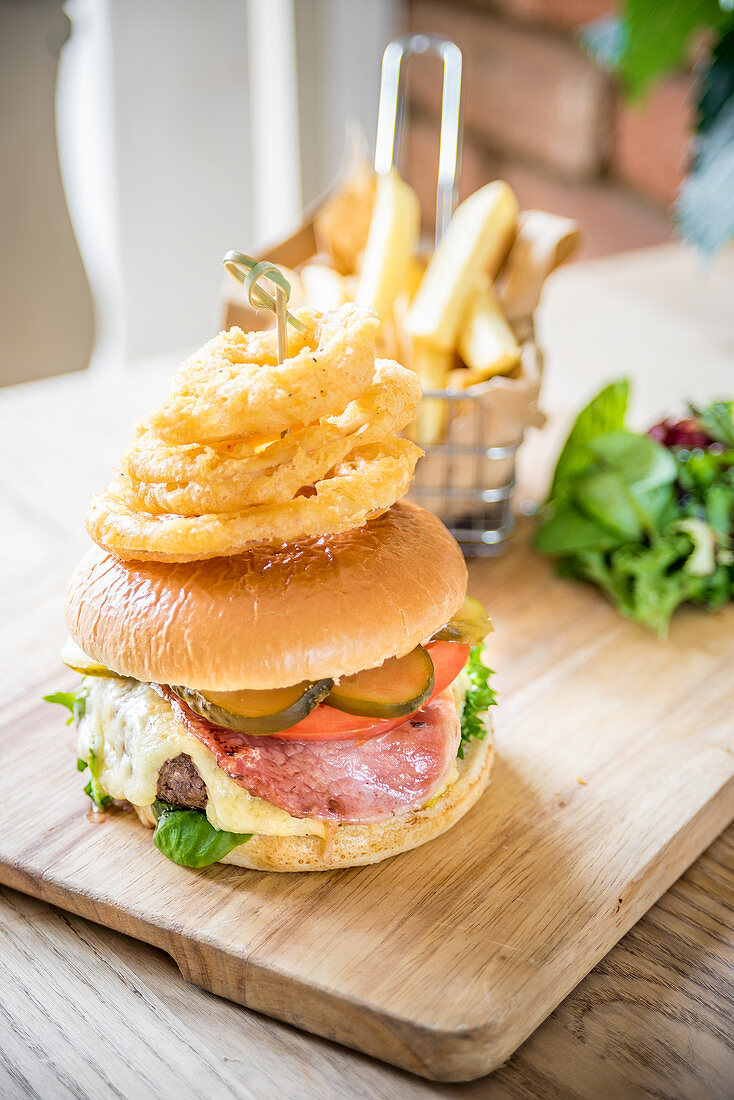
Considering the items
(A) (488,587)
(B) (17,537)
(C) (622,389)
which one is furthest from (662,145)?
(B) (17,537)

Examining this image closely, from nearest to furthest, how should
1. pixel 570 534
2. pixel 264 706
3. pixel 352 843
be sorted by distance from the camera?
pixel 264 706
pixel 352 843
pixel 570 534

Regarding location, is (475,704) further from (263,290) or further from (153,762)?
(263,290)

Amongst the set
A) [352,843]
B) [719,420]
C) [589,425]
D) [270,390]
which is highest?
[270,390]

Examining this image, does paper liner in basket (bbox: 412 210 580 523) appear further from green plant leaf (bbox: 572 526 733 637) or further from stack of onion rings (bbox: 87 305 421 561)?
stack of onion rings (bbox: 87 305 421 561)

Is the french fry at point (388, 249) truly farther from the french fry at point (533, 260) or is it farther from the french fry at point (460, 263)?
the french fry at point (533, 260)

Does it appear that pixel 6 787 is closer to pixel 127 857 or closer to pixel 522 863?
pixel 127 857

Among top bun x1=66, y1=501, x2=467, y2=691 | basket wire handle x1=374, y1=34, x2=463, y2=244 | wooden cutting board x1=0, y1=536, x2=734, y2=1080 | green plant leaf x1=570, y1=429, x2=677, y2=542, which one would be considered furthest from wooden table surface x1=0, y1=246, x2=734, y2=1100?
basket wire handle x1=374, y1=34, x2=463, y2=244

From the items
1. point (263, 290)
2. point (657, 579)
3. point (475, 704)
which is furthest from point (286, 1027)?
point (657, 579)
